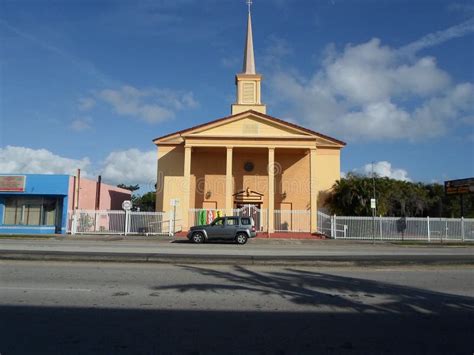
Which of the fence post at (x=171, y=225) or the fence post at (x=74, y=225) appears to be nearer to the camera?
the fence post at (x=171, y=225)

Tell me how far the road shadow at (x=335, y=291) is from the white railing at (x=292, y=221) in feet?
70.6

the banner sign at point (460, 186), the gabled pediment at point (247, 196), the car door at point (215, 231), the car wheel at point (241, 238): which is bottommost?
the car wheel at point (241, 238)

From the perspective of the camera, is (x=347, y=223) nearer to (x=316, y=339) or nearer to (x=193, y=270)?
(x=193, y=270)

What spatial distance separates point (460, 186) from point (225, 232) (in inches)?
840

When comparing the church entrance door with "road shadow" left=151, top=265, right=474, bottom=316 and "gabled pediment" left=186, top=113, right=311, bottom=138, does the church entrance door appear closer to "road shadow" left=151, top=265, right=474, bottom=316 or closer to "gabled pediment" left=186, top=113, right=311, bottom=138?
"gabled pediment" left=186, top=113, right=311, bottom=138

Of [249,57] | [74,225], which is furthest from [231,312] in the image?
[249,57]

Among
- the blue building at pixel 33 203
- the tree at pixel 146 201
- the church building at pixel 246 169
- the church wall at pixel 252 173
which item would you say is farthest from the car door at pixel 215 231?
the tree at pixel 146 201

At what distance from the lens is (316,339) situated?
5.57m

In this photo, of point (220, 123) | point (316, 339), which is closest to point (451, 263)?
point (316, 339)

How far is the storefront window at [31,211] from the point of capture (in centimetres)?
3388

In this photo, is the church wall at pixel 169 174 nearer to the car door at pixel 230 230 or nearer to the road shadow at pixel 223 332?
the car door at pixel 230 230

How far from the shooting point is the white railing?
106ft

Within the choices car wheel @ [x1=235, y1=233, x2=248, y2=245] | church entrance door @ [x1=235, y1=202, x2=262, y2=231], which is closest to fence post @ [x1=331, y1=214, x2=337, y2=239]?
church entrance door @ [x1=235, y1=202, x2=262, y2=231]

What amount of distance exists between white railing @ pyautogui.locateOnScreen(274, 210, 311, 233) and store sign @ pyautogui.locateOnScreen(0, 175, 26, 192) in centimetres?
1930
